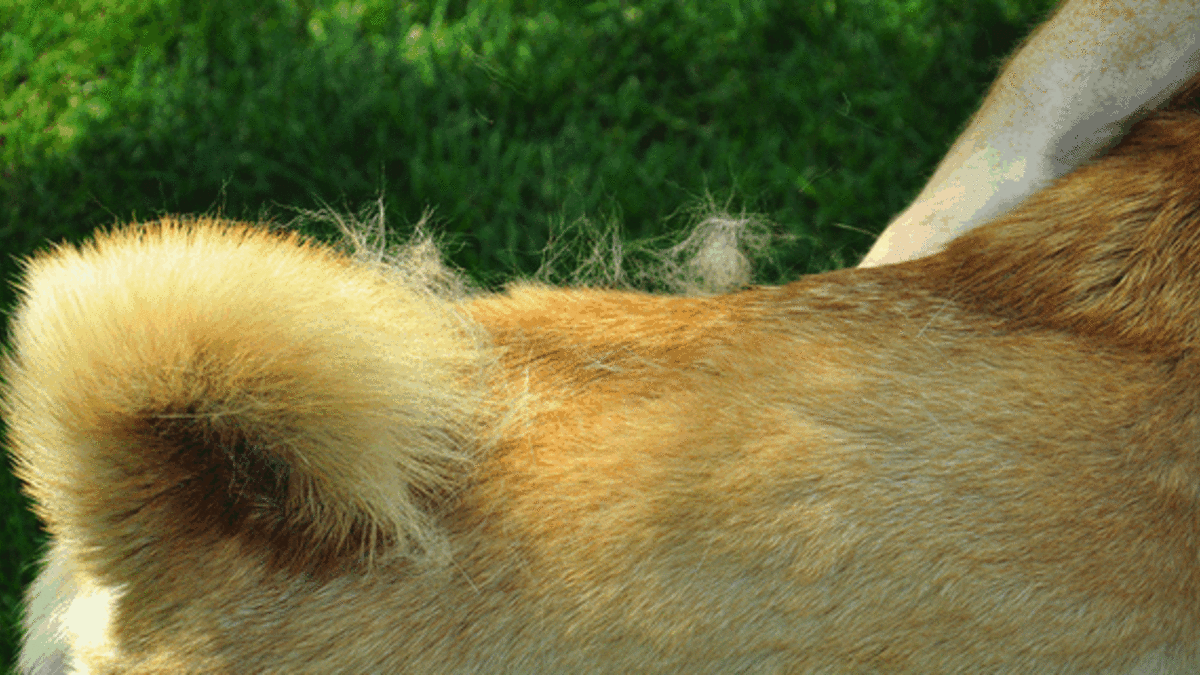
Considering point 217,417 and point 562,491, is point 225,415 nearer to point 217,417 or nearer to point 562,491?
point 217,417

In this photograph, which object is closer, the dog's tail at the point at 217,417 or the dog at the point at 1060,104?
the dog's tail at the point at 217,417

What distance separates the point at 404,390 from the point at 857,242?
6.88 feet

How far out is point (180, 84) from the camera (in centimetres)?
335

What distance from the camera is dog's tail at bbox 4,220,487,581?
1.29 m

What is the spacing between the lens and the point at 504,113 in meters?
3.29

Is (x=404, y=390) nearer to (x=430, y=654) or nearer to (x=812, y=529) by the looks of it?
(x=430, y=654)

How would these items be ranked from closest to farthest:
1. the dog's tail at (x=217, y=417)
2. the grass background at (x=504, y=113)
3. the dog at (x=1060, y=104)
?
the dog's tail at (x=217, y=417) < the dog at (x=1060, y=104) < the grass background at (x=504, y=113)

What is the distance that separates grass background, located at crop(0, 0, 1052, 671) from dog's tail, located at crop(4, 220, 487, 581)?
165cm

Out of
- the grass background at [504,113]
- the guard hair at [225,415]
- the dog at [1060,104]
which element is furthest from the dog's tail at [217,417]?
the grass background at [504,113]

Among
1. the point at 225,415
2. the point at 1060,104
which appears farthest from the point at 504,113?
the point at 225,415

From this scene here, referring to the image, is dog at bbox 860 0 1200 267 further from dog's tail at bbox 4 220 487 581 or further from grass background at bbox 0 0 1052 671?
dog's tail at bbox 4 220 487 581

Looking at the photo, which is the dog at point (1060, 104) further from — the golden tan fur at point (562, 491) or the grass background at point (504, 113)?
the grass background at point (504, 113)

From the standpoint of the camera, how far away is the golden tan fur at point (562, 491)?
1.30 m

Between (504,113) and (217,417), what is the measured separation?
85.4 inches
